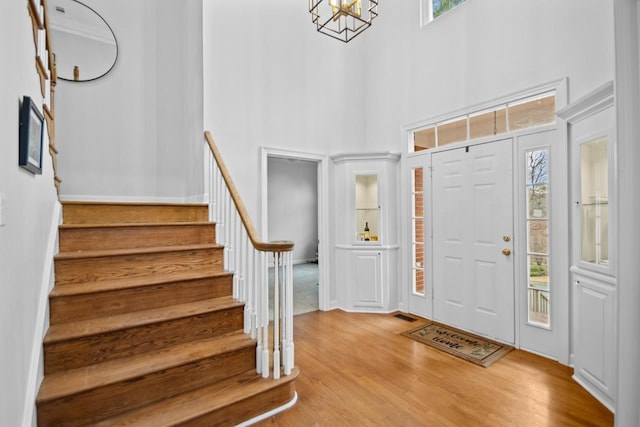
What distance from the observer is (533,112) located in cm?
319

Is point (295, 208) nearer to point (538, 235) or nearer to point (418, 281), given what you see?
point (418, 281)

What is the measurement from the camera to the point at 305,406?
226 cm

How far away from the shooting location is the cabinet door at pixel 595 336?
2232mm

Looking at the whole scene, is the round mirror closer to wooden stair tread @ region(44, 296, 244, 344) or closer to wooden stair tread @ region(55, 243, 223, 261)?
wooden stair tread @ region(55, 243, 223, 261)

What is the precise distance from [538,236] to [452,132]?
4.84 feet

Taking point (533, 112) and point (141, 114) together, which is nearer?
point (533, 112)

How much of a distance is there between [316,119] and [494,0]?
2328mm

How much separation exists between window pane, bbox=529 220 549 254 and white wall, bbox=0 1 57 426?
3763 mm

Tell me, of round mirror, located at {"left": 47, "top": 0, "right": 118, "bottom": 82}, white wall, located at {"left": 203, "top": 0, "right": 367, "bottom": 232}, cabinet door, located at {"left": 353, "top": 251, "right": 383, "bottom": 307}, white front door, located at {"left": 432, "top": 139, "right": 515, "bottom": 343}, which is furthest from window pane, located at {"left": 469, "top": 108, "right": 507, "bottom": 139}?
round mirror, located at {"left": 47, "top": 0, "right": 118, "bottom": 82}

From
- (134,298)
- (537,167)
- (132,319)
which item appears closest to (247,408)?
(132,319)

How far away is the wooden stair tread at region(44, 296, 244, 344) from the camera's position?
6.14 feet

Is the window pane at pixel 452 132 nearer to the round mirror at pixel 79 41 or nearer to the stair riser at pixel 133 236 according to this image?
the stair riser at pixel 133 236

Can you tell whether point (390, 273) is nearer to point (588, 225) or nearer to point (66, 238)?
point (588, 225)

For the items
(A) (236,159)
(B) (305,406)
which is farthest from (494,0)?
(B) (305,406)
